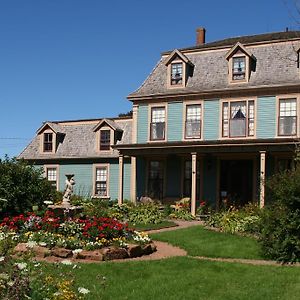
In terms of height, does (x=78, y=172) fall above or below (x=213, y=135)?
below

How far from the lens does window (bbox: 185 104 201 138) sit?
27344 millimetres

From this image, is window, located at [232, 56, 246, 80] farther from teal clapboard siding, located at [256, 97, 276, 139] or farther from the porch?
the porch

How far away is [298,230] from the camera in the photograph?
520 inches

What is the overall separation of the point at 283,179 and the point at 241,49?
1439cm

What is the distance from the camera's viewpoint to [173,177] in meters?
28.5

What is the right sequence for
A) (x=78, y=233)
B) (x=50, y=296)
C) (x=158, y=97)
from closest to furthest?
1. (x=50, y=296)
2. (x=78, y=233)
3. (x=158, y=97)

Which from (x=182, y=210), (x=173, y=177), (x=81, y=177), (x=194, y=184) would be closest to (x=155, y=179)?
(x=173, y=177)

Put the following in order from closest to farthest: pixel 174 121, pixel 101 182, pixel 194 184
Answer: pixel 194 184 < pixel 174 121 < pixel 101 182

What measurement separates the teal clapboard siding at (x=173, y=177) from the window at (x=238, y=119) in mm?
3235

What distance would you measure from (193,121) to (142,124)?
287cm

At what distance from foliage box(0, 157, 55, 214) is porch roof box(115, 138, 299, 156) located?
760cm

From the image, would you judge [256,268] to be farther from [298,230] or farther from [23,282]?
[23,282]

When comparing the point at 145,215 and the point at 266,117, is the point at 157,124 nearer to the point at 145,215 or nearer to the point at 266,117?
the point at 266,117

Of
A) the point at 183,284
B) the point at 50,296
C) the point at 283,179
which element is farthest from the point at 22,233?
the point at 50,296
